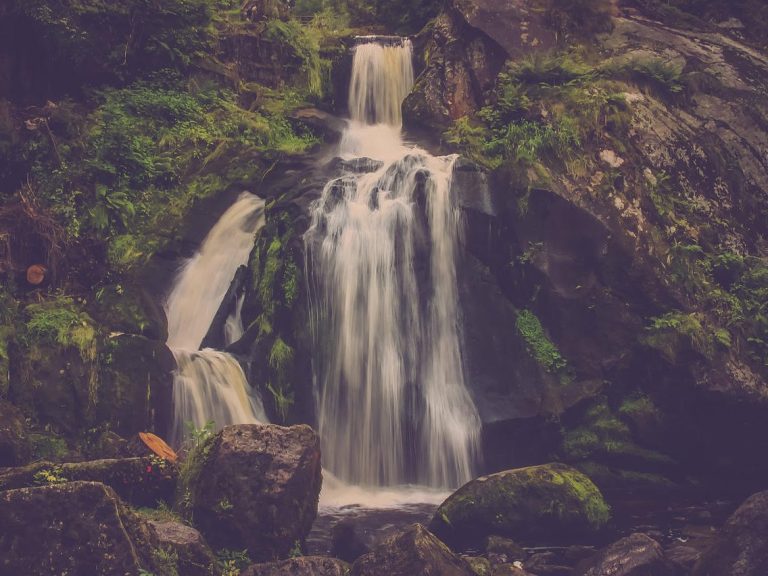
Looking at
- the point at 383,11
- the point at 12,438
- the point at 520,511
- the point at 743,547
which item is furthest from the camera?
the point at 383,11

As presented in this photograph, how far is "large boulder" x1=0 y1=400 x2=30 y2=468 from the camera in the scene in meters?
9.31

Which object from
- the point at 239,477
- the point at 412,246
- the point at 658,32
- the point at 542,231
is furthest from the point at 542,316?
the point at 658,32

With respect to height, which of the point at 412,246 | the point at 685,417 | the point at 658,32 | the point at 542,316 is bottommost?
the point at 685,417

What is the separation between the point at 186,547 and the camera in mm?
7711

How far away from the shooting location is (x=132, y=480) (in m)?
9.16

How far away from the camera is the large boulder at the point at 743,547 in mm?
8094

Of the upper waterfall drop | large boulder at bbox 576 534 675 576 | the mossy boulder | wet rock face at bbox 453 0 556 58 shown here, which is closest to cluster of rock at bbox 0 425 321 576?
the mossy boulder

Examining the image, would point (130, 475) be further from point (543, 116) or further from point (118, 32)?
point (118, 32)

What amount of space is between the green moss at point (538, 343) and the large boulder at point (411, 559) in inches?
205

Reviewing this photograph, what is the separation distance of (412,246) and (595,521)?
5504mm

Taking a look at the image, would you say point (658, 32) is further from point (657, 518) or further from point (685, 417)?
point (657, 518)

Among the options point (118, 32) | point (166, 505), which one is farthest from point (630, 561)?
point (118, 32)

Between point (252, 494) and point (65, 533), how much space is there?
2.11 m

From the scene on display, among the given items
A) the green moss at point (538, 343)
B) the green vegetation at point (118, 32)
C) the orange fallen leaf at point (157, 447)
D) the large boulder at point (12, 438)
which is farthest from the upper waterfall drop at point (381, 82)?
the large boulder at point (12, 438)
